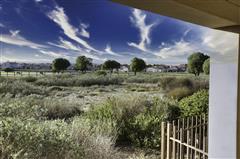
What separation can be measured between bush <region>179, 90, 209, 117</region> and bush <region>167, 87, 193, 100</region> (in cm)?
5

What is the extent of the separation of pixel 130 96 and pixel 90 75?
68 cm

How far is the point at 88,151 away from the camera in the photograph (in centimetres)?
271

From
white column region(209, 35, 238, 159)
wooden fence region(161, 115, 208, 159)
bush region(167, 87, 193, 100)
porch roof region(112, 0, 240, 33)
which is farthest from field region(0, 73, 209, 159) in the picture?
porch roof region(112, 0, 240, 33)

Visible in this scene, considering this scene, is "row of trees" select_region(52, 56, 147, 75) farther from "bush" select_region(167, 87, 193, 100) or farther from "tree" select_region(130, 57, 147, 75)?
"bush" select_region(167, 87, 193, 100)

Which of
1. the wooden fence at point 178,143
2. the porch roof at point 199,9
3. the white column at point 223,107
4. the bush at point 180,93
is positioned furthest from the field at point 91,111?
the porch roof at point 199,9

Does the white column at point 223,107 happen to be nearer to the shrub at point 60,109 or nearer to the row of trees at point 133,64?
the row of trees at point 133,64

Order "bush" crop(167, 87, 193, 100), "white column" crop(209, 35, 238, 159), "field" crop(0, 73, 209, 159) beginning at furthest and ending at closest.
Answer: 1. "bush" crop(167, 87, 193, 100)
2. "field" crop(0, 73, 209, 159)
3. "white column" crop(209, 35, 238, 159)

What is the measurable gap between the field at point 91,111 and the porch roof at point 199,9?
5.52 feet

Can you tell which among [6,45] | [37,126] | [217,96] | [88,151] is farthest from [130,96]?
[217,96]

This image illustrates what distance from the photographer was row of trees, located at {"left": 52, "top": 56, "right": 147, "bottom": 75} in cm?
263

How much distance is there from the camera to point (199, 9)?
0.93 metres

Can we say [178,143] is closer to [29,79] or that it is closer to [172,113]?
[172,113]

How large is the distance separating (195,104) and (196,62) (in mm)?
587

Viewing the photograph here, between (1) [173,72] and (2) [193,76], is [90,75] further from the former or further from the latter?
(2) [193,76]
